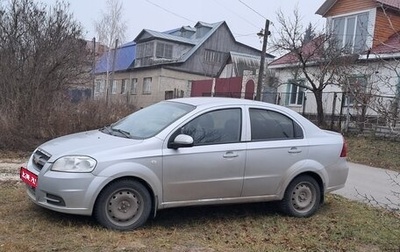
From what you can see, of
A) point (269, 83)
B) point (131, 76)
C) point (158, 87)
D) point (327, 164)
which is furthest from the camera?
point (131, 76)

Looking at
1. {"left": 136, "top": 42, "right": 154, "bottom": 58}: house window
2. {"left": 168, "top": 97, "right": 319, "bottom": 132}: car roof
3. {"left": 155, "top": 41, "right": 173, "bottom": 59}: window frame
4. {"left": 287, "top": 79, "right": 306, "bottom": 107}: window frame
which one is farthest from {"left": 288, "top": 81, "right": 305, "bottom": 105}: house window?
{"left": 136, "top": 42, "right": 154, "bottom": 58}: house window

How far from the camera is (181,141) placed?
535 cm

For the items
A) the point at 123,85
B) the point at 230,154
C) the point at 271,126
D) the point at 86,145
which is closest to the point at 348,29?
the point at 271,126

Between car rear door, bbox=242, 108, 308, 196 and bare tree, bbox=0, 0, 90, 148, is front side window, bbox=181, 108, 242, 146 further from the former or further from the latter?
bare tree, bbox=0, 0, 90, 148

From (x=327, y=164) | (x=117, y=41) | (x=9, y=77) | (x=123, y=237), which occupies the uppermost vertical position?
Result: (x=117, y=41)

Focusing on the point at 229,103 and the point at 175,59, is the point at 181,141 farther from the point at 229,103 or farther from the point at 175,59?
the point at 175,59

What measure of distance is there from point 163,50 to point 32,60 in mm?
31069

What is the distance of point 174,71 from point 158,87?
2.10 m

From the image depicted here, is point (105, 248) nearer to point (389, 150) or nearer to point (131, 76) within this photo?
point (389, 150)

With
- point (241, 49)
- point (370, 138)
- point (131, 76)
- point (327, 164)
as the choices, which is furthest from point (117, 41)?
point (327, 164)

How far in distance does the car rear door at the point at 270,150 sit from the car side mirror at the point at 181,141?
892mm

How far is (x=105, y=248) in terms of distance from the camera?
14.6ft

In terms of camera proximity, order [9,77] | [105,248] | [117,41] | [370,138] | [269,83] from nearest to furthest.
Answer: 1. [105,248]
2. [9,77]
3. [370,138]
4. [269,83]
5. [117,41]

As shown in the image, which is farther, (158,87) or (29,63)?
(158,87)
